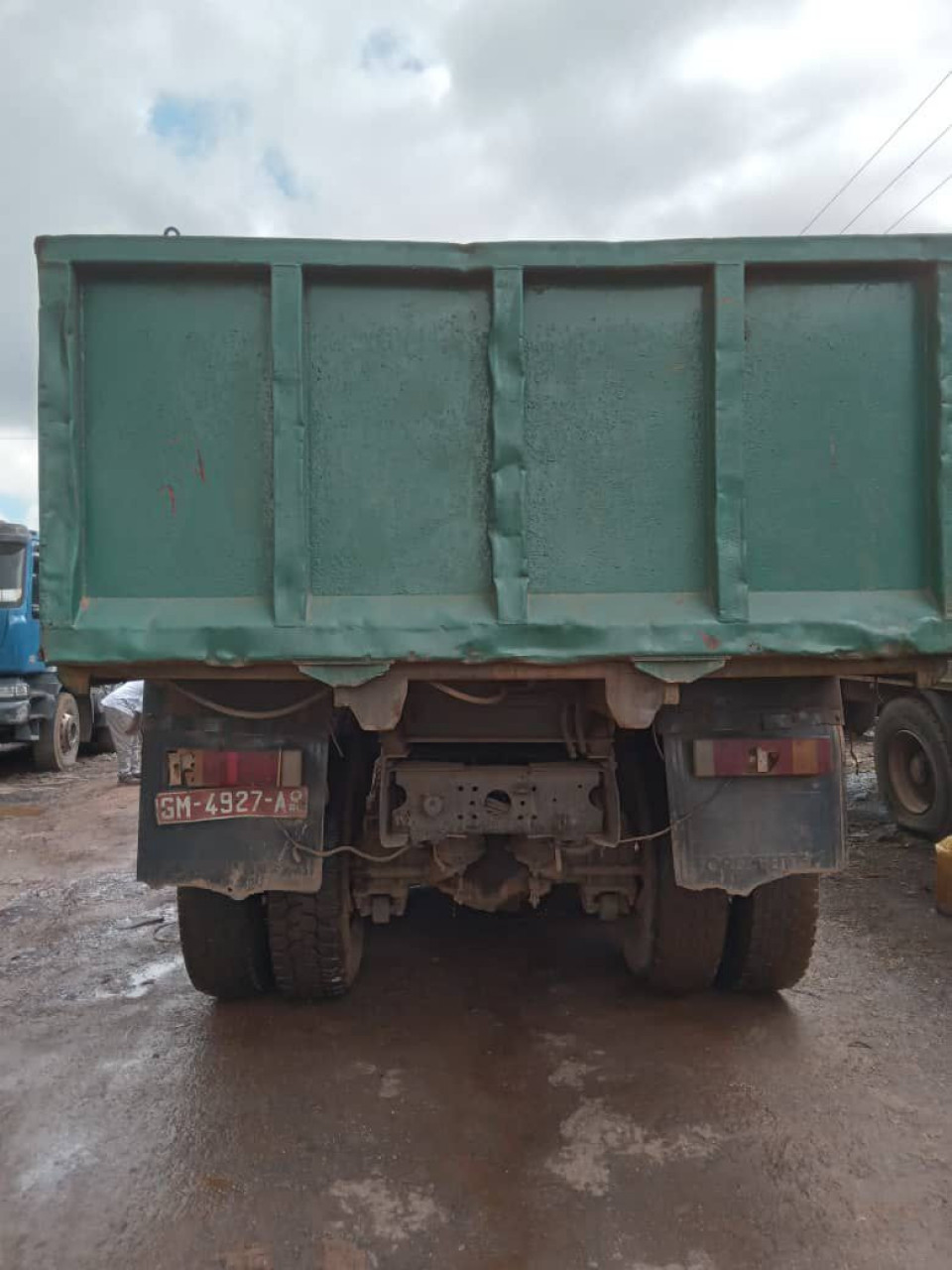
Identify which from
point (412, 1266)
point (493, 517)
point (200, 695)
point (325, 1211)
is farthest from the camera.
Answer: point (200, 695)

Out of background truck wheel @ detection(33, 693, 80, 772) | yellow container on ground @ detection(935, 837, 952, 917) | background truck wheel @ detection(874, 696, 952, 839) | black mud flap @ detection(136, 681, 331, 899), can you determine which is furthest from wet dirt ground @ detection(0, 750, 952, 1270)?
background truck wheel @ detection(33, 693, 80, 772)

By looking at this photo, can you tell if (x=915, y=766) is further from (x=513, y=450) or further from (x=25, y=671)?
(x=25, y=671)

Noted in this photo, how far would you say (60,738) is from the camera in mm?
10664

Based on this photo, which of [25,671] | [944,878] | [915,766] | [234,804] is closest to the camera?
[234,804]

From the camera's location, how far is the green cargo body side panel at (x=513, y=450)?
2455 millimetres

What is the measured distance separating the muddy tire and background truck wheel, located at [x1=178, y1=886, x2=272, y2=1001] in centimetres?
154

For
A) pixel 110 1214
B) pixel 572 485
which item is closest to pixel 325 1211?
pixel 110 1214

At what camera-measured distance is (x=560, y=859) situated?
3.18m

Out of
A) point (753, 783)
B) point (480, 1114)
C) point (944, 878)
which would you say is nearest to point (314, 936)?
point (480, 1114)

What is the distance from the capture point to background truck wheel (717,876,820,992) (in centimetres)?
324

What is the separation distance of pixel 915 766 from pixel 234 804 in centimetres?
528

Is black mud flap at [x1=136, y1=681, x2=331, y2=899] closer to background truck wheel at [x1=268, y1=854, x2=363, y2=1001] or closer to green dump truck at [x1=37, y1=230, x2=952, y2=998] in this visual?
green dump truck at [x1=37, y1=230, x2=952, y2=998]

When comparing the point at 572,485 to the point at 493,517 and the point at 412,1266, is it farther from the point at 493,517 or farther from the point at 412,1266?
the point at 412,1266

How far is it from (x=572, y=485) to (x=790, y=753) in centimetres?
112
